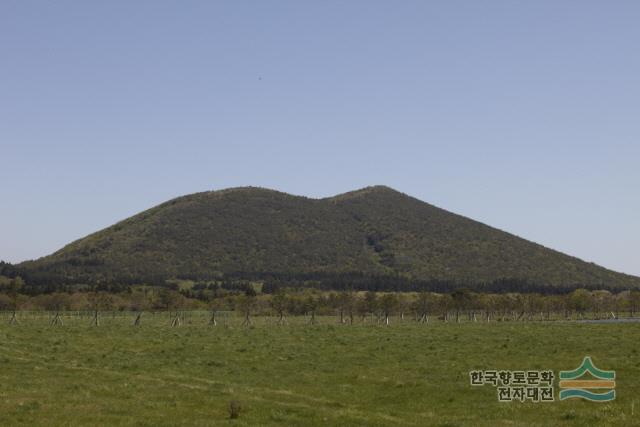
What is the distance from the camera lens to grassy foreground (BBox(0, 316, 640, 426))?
25.7m

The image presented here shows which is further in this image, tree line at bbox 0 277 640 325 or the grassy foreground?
tree line at bbox 0 277 640 325

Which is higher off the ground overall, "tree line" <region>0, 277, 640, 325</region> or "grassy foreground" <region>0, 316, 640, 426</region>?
"tree line" <region>0, 277, 640, 325</region>

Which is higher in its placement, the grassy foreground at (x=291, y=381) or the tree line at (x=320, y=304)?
the tree line at (x=320, y=304)

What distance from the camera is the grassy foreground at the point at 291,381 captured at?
2569 centimetres

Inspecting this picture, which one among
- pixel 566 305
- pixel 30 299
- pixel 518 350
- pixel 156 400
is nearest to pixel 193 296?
pixel 30 299

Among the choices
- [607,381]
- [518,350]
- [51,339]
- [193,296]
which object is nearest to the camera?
[607,381]

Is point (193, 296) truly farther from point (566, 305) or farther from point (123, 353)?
point (123, 353)

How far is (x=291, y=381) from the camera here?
121ft

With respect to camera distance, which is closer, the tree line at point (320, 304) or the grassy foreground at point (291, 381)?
the grassy foreground at point (291, 381)

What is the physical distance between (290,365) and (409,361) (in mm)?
7907

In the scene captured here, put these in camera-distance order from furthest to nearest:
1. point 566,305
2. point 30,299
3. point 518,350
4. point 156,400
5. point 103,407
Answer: point 566,305, point 30,299, point 518,350, point 156,400, point 103,407

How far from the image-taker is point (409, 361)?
45.0m

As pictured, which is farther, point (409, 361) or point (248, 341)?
point (248, 341)

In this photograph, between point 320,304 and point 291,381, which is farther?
point 320,304
